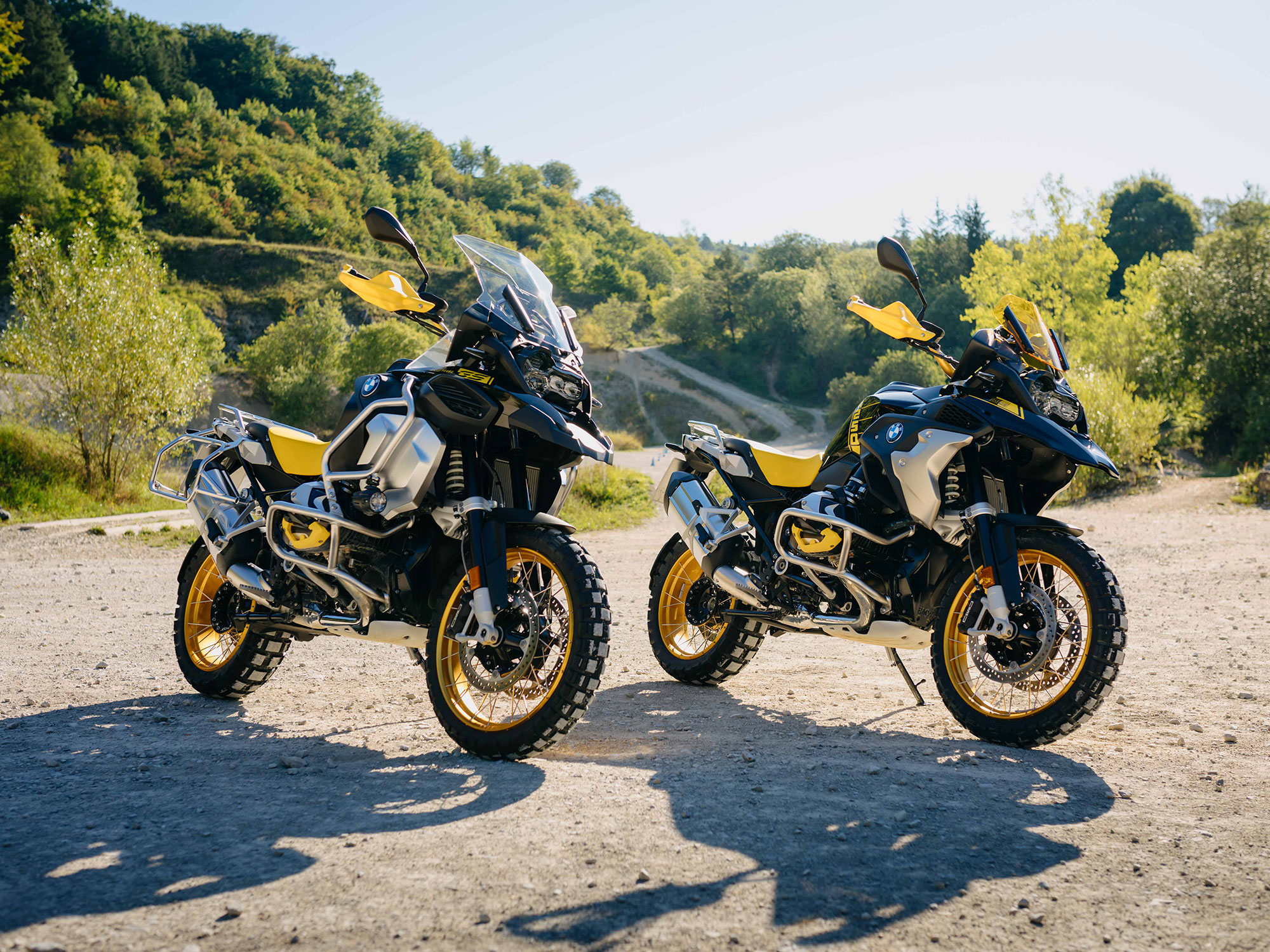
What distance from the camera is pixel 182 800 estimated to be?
337cm

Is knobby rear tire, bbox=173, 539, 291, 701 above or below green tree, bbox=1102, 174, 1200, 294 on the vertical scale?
below

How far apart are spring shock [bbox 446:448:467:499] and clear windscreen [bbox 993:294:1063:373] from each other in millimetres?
2641

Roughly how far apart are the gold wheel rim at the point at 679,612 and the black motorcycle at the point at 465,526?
5.09 feet

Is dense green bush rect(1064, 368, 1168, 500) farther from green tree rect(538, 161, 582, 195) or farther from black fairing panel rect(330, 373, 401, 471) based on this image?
green tree rect(538, 161, 582, 195)

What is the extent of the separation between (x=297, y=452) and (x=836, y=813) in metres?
3.35

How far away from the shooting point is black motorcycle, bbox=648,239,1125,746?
4.05 m

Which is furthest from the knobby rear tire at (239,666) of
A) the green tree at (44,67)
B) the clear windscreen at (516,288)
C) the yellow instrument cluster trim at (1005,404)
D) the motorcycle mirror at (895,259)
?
the green tree at (44,67)

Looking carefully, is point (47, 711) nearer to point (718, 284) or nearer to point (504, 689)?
point (504, 689)

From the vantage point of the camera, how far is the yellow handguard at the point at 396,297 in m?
4.38

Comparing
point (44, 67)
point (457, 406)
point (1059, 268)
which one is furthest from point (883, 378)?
point (44, 67)

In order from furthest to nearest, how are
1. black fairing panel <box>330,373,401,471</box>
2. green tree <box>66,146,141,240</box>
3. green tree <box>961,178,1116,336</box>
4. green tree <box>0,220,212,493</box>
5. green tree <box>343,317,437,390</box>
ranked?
green tree <box>66,146,141,240</box>, green tree <box>343,317,437,390</box>, green tree <box>961,178,1116,336</box>, green tree <box>0,220,212,493</box>, black fairing panel <box>330,373,401,471</box>

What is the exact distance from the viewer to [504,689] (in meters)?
3.87

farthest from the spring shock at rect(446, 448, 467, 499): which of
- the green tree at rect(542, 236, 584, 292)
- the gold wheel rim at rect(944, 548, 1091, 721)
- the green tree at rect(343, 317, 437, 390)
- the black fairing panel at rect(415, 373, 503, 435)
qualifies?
the green tree at rect(542, 236, 584, 292)

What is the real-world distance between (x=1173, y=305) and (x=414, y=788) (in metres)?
29.0
